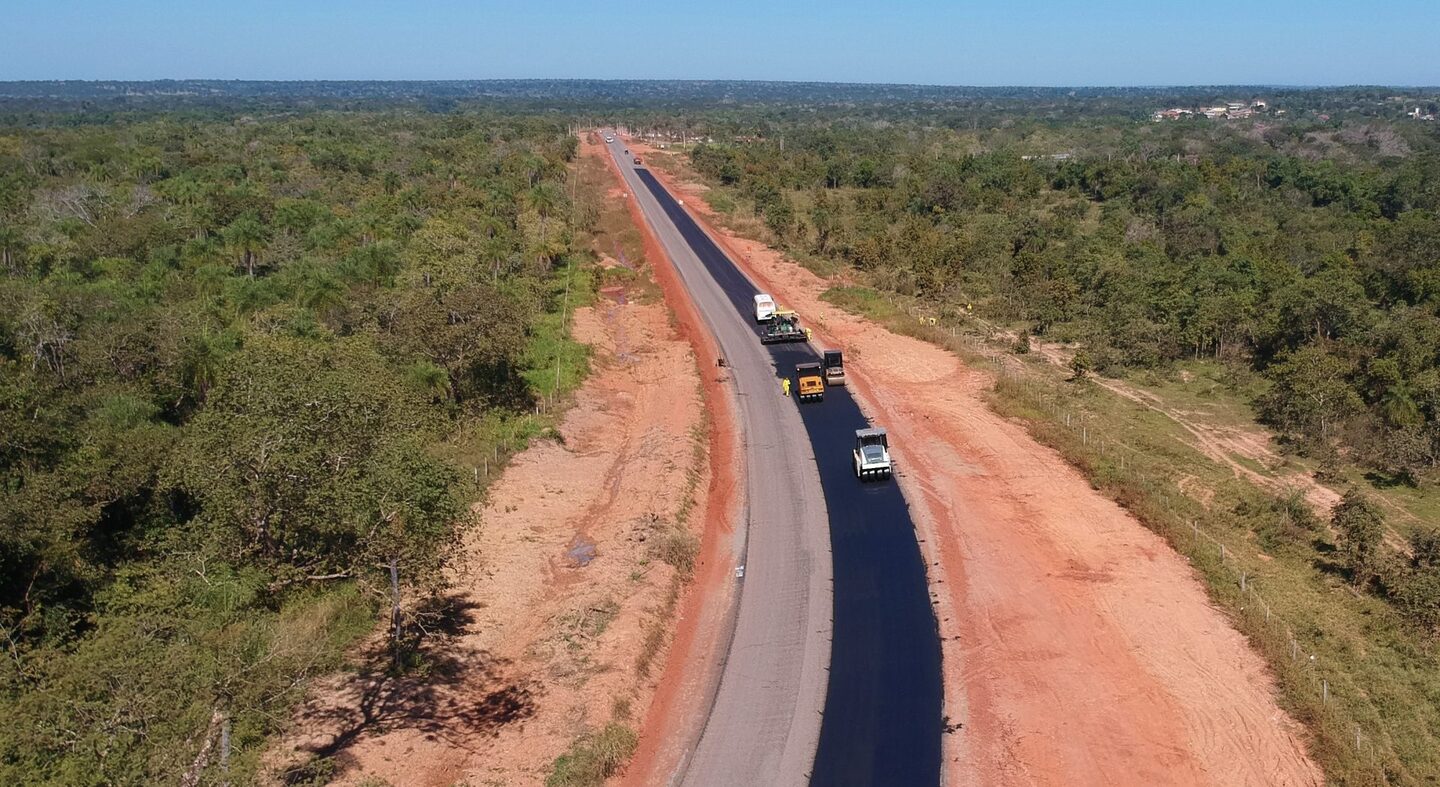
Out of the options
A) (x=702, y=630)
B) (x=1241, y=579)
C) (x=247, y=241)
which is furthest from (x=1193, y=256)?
(x=247, y=241)

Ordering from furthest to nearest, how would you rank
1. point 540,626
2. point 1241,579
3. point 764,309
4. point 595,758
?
point 764,309 < point 1241,579 < point 540,626 < point 595,758

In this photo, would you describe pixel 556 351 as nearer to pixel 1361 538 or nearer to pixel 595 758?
pixel 595 758

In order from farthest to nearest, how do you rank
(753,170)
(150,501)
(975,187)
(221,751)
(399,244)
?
(753,170) < (975,187) < (399,244) < (150,501) < (221,751)

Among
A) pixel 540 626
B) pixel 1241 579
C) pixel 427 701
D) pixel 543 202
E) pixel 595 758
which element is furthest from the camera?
pixel 543 202

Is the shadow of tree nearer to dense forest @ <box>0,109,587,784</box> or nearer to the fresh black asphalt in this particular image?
dense forest @ <box>0,109,587,784</box>

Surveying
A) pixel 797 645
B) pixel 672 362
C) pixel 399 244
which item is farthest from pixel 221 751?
pixel 399 244

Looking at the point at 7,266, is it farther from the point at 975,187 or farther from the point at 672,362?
the point at 975,187

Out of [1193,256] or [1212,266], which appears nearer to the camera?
[1212,266]

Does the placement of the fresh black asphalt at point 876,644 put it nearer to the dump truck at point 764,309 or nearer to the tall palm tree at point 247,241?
the dump truck at point 764,309
